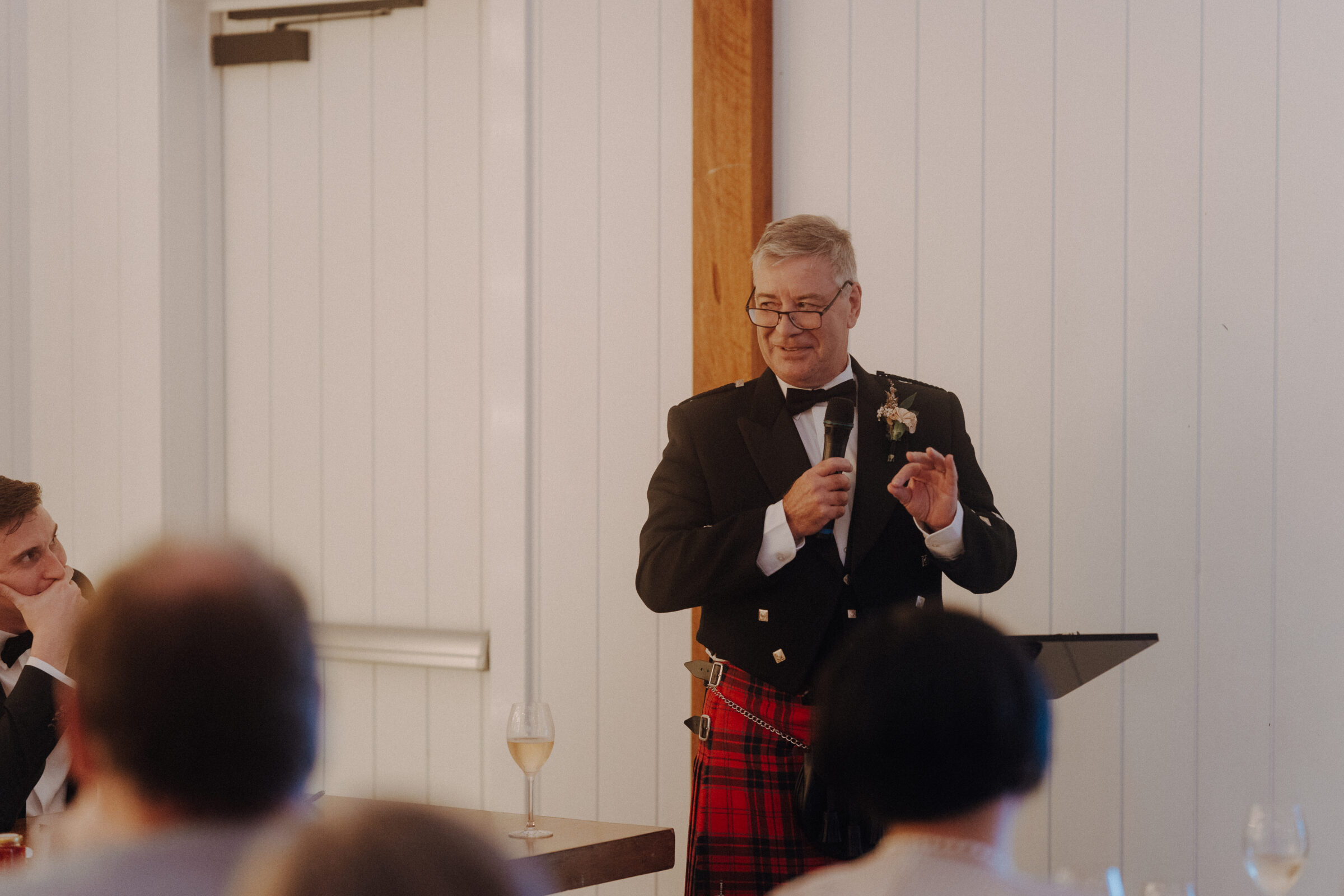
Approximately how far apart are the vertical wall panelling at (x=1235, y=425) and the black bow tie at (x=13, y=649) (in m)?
2.20

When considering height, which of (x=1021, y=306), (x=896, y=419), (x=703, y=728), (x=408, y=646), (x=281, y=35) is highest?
(x=281, y=35)

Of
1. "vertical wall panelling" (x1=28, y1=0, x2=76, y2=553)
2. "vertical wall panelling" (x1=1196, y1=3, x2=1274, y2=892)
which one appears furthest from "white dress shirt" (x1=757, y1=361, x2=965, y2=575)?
"vertical wall panelling" (x1=28, y1=0, x2=76, y2=553)

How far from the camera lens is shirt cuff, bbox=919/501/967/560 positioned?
6.54 feet

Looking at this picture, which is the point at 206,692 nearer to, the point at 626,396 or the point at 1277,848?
the point at 1277,848

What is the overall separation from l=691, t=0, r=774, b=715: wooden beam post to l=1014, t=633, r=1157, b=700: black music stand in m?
1.15

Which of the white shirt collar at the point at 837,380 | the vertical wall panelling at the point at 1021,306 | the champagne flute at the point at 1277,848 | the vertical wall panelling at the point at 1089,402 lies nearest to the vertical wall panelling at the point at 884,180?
the vertical wall panelling at the point at 1021,306

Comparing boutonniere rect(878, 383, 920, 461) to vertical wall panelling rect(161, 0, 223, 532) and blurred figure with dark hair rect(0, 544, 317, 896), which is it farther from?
vertical wall panelling rect(161, 0, 223, 532)

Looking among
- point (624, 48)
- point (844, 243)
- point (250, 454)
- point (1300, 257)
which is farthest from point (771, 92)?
point (250, 454)

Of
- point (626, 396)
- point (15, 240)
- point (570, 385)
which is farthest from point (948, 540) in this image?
point (15, 240)

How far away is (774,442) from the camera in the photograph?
2186 millimetres

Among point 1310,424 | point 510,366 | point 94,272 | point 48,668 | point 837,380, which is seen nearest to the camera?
point 48,668

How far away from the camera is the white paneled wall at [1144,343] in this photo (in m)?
2.56

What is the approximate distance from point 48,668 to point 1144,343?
83.8 inches

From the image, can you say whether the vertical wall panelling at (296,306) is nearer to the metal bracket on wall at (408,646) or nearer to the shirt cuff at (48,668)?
the metal bracket on wall at (408,646)
